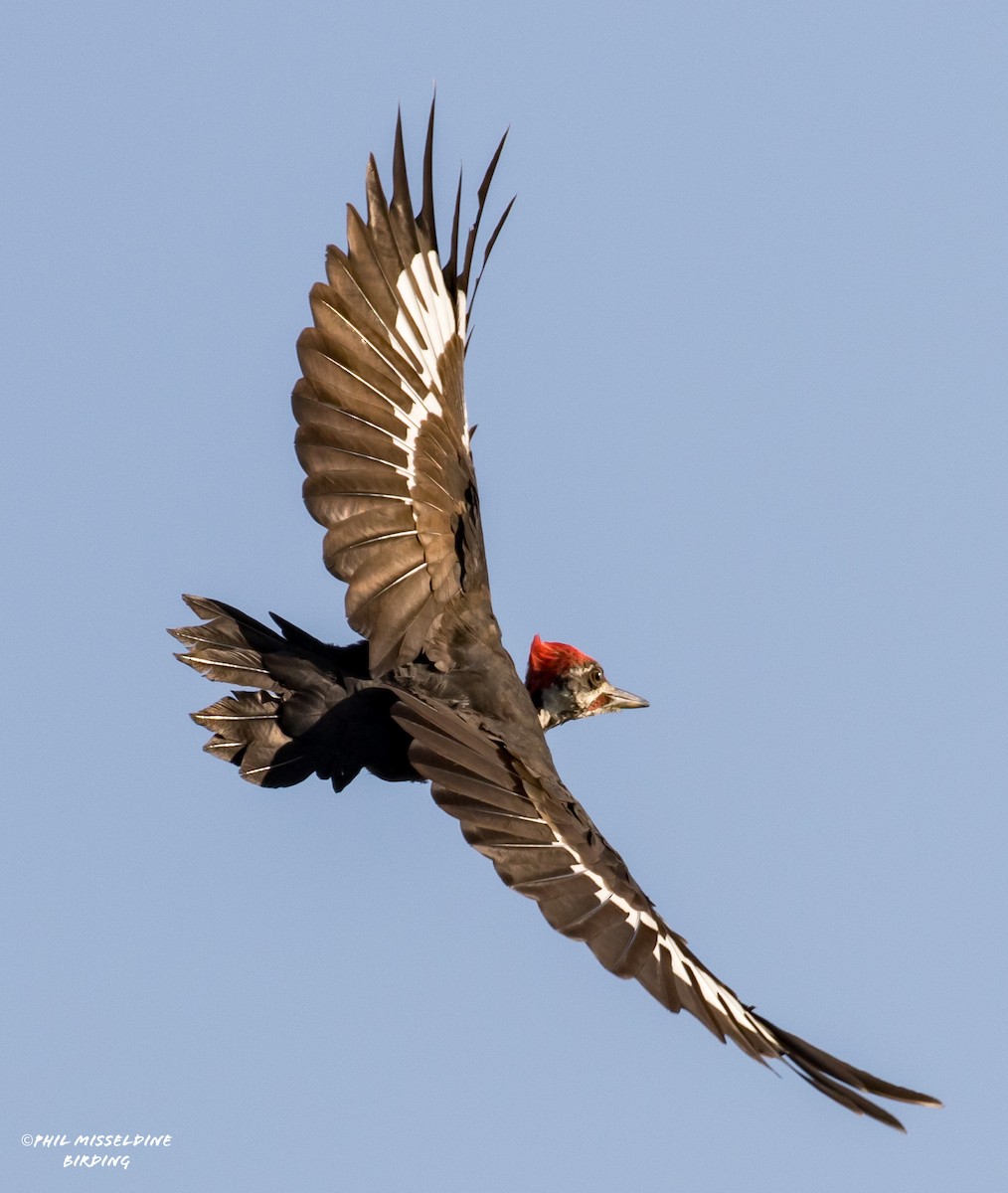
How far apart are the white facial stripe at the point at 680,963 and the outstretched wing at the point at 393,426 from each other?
1.42 metres

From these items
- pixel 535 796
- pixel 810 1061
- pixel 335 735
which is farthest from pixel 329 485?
pixel 810 1061

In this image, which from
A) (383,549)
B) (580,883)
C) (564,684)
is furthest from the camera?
(564,684)

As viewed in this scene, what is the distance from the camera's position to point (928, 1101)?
6359 mm

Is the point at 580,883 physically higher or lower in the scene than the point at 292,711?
lower

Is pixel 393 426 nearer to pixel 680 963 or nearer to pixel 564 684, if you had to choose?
pixel 564 684

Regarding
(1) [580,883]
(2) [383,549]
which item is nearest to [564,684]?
(2) [383,549]

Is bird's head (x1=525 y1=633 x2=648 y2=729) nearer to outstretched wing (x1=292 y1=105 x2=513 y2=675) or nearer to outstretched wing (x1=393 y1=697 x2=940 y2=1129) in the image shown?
outstretched wing (x1=292 y1=105 x2=513 y2=675)

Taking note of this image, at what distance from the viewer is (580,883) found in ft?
23.3

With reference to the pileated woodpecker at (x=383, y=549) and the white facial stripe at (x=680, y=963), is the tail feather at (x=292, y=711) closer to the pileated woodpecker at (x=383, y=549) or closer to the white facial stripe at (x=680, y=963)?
the pileated woodpecker at (x=383, y=549)

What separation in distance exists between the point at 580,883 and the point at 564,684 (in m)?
2.40

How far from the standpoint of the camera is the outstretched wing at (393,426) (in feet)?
26.5

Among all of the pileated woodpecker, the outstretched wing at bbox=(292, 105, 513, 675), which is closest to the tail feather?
the pileated woodpecker

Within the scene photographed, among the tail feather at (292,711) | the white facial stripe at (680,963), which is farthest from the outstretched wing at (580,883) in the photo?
the tail feather at (292,711)

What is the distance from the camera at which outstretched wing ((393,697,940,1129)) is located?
679 centimetres
